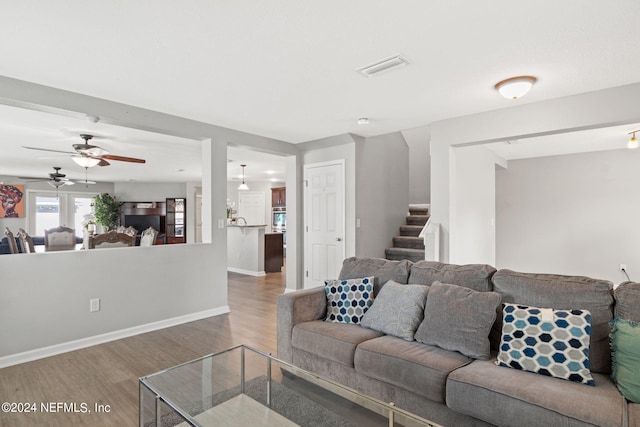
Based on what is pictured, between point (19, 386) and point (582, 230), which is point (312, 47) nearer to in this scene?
point (19, 386)

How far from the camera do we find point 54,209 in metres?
10.2

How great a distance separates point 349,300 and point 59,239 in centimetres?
447

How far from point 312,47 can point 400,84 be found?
1014 mm

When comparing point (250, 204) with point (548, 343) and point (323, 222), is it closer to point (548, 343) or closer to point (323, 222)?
point (323, 222)

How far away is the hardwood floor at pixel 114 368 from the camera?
2172 mm

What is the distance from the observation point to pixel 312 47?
7.85 ft

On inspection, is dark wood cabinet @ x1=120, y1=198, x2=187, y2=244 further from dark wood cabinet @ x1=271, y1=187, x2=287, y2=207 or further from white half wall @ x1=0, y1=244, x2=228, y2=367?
white half wall @ x1=0, y1=244, x2=228, y2=367

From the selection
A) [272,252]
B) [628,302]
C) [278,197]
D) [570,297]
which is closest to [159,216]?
[278,197]

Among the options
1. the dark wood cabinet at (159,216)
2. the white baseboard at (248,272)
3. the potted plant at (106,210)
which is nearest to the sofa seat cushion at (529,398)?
the white baseboard at (248,272)

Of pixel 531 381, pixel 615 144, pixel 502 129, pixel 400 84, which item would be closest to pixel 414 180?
pixel 615 144

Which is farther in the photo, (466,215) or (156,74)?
(466,215)

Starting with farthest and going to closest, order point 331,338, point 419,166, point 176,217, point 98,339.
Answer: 1. point 176,217
2. point 419,166
3. point 98,339
4. point 331,338

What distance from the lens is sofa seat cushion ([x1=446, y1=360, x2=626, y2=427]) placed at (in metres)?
1.42

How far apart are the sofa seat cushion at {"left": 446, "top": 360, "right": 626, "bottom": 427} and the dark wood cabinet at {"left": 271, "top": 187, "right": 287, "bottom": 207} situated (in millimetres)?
9201
